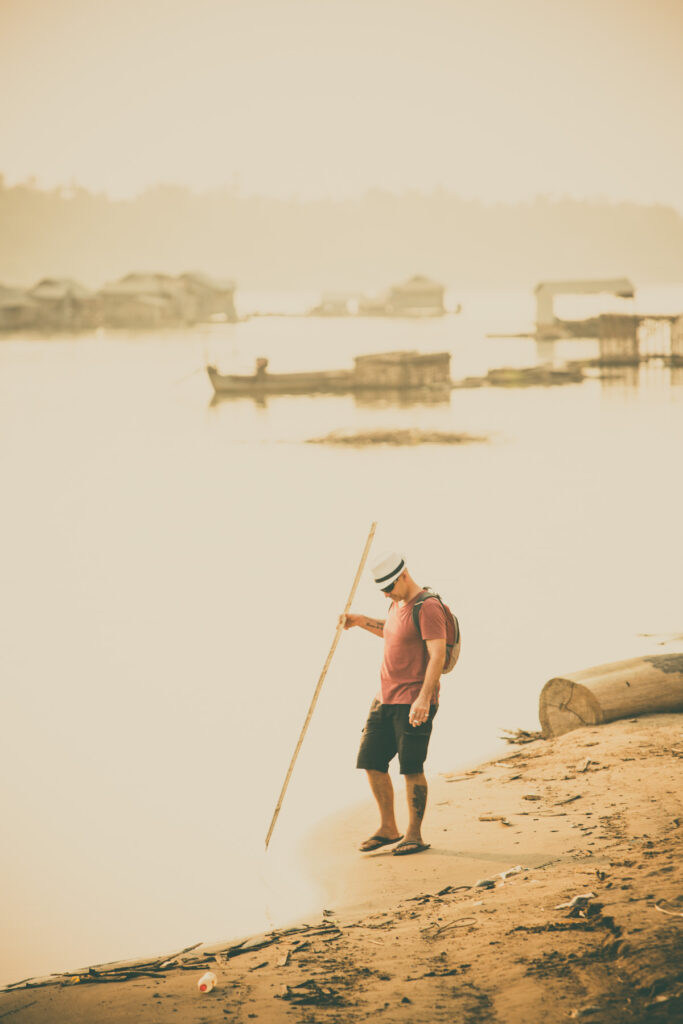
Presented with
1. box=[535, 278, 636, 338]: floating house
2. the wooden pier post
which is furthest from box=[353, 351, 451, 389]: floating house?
box=[535, 278, 636, 338]: floating house

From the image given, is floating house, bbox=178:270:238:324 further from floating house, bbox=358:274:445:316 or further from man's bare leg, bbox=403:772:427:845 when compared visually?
man's bare leg, bbox=403:772:427:845

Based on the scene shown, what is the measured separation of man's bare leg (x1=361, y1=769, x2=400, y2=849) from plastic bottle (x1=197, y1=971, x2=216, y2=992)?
70.6 inches

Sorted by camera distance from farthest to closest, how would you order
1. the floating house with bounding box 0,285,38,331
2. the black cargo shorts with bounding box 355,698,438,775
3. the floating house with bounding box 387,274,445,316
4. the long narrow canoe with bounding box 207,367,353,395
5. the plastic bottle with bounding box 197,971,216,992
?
the floating house with bounding box 387,274,445,316 < the floating house with bounding box 0,285,38,331 < the long narrow canoe with bounding box 207,367,353,395 < the black cargo shorts with bounding box 355,698,438,775 < the plastic bottle with bounding box 197,971,216,992

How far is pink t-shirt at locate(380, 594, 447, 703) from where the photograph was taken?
5.81 m

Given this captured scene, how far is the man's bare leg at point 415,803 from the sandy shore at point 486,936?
107 mm

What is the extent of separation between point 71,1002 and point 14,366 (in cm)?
7758

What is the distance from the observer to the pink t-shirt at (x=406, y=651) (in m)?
5.81

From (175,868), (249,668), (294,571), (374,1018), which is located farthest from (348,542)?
(374,1018)

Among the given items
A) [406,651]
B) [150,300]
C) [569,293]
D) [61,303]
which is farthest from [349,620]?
[61,303]

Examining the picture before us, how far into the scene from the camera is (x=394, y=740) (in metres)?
6.18

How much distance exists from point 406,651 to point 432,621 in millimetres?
235

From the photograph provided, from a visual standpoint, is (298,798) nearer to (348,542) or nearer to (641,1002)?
(641,1002)

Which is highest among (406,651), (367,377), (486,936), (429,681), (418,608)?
(367,377)

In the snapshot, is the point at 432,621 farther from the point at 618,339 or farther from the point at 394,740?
the point at 618,339
